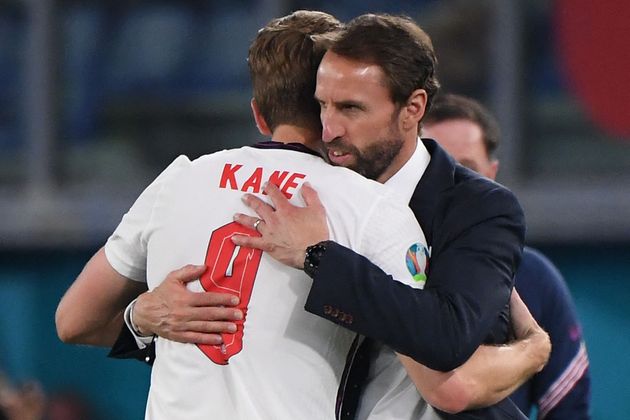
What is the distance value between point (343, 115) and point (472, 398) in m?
0.59

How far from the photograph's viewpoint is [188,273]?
2.56 m

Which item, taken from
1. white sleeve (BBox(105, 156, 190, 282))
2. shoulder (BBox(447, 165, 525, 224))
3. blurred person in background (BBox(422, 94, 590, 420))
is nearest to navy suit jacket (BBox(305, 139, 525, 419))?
shoulder (BBox(447, 165, 525, 224))

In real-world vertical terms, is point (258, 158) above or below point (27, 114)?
above

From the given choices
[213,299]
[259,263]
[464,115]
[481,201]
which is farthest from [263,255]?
[464,115]

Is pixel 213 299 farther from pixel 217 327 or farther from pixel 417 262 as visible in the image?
pixel 417 262

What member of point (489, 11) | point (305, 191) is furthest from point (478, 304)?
point (489, 11)

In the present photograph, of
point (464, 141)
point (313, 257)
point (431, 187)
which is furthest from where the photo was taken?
point (464, 141)

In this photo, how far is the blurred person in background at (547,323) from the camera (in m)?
3.63

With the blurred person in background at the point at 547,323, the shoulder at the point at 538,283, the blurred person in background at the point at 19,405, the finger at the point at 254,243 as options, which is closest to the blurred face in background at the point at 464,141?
the blurred person in background at the point at 547,323

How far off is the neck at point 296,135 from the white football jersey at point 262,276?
4cm

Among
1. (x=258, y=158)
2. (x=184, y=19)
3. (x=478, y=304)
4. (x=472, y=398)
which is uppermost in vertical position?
(x=258, y=158)

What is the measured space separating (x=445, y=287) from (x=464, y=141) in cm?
139

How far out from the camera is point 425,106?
8.87ft

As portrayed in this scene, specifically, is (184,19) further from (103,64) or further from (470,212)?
(470,212)
